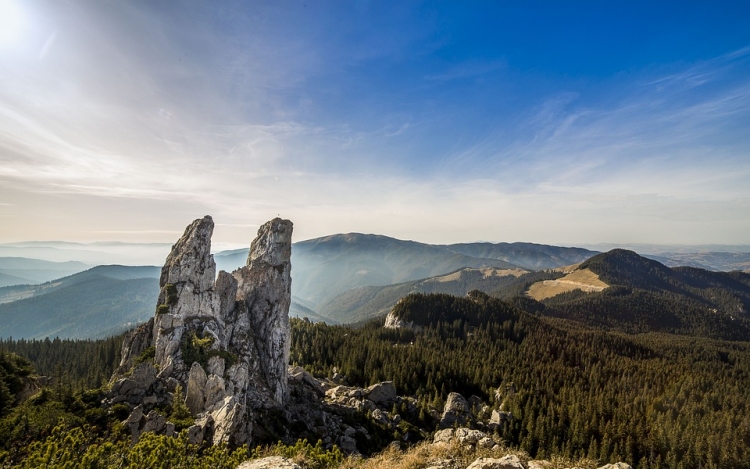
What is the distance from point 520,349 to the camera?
164 metres

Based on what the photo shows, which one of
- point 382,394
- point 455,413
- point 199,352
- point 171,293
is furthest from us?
point 382,394

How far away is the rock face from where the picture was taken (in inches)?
1740

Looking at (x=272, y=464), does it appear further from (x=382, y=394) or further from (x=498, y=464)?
(x=382, y=394)

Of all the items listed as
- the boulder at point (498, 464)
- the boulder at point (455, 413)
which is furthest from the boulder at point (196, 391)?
the boulder at point (455, 413)

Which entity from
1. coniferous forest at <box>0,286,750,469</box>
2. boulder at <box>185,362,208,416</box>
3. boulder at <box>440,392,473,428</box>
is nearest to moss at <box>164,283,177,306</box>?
coniferous forest at <box>0,286,750,469</box>

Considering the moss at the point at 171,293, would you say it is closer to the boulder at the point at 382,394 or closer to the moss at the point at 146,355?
the moss at the point at 146,355

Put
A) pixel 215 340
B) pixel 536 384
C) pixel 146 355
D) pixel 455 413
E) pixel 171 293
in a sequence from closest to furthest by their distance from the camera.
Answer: pixel 146 355 < pixel 215 340 < pixel 171 293 < pixel 455 413 < pixel 536 384

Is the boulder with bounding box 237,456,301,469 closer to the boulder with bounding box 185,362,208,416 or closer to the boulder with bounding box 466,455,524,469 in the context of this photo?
the boulder with bounding box 466,455,524,469

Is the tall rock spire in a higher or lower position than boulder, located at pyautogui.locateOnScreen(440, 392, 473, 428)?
higher

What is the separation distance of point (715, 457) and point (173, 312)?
403ft

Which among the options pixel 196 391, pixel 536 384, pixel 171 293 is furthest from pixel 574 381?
pixel 171 293

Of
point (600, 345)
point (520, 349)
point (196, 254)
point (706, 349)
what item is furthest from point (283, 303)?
point (706, 349)

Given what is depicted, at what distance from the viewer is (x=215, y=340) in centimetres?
6172

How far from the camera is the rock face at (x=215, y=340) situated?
145ft
